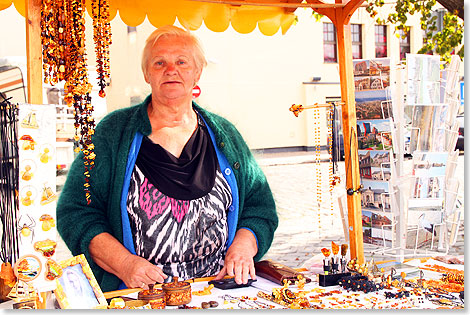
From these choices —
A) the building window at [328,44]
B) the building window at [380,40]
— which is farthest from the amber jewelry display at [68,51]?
the building window at [380,40]

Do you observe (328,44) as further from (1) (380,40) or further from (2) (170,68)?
(2) (170,68)

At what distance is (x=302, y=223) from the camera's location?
276 inches

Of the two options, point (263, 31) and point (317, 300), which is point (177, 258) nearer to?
point (317, 300)

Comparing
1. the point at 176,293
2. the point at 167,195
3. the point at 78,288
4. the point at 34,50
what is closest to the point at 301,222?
the point at 167,195

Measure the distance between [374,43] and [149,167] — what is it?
1745 cm

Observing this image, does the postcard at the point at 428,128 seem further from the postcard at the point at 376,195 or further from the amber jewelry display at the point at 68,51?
the amber jewelry display at the point at 68,51

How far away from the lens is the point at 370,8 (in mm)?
5242

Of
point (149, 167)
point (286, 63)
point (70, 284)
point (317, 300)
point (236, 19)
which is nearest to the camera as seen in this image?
point (70, 284)

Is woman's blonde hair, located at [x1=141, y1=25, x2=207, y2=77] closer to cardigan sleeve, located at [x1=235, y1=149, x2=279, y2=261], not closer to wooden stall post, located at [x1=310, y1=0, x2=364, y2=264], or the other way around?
cardigan sleeve, located at [x1=235, y1=149, x2=279, y2=261]

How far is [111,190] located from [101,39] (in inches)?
29.5

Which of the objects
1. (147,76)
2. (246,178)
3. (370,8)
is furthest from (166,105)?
(370,8)

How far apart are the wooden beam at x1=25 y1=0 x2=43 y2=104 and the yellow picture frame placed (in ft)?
2.07

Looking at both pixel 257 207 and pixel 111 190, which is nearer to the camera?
pixel 111 190

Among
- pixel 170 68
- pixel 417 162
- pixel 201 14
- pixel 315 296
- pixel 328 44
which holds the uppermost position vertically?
pixel 328 44
